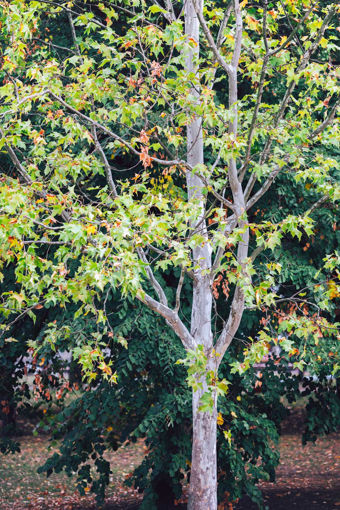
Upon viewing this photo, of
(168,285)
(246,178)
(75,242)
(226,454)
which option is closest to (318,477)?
(226,454)

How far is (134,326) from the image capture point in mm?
8445

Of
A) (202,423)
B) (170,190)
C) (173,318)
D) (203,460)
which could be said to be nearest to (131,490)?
(203,460)

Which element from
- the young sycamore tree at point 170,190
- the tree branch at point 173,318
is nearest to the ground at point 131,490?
the young sycamore tree at point 170,190

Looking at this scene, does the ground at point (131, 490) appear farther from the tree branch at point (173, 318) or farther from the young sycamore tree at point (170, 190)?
the tree branch at point (173, 318)

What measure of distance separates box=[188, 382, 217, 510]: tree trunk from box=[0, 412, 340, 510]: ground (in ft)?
12.2

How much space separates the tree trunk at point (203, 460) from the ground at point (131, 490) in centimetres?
372

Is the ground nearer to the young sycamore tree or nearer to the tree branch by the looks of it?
the young sycamore tree

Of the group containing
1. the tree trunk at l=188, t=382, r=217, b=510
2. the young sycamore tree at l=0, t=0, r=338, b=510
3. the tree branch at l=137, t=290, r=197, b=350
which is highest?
the young sycamore tree at l=0, t=0, r=338, b=510

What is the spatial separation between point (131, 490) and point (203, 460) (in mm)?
5895

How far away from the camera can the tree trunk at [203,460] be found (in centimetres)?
720

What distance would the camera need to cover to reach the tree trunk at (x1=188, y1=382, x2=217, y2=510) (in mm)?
7203

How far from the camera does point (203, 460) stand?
7.24 m

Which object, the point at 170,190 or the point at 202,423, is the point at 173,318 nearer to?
the point at 202,423

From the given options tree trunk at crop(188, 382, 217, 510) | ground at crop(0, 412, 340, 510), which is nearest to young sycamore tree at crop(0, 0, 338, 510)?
tree trunk at crop(188, 382, 217, 510)
